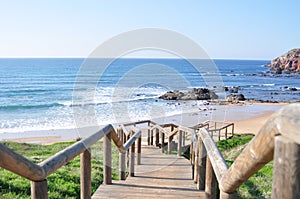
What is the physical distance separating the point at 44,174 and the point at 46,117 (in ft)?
77.7

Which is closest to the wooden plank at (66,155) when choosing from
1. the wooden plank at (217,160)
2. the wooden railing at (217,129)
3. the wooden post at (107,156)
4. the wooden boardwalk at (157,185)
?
the wooden post at (107,156)

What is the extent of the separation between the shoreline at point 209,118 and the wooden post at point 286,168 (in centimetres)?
1275

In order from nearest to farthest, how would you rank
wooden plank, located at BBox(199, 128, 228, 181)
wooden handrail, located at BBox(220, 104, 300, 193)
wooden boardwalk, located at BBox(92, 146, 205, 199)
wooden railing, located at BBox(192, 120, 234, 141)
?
wooden handrail, located at BBox(220, 104, 300, 193) < wooden plank, located at BBox(199, 128, 228, 181) < wooden boardwalk, located at BBox(92, 146, 205, 199) < wooden railing, located at BBox(192, 120, 234, 141)

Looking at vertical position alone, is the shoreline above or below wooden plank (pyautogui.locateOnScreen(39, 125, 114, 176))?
below

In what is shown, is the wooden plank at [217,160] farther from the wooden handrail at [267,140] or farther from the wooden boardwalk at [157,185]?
the wooden boardwalk at [157,185]

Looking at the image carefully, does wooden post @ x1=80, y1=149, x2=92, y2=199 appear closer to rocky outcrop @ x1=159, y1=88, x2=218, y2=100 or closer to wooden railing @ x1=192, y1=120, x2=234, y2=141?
wooden railing @ x1=192, y1=120, x2=234, y2=141

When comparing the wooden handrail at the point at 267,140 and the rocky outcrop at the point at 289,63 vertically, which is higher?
the rocky outcrop at the point at 289,63

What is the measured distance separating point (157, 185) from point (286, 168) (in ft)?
11.0

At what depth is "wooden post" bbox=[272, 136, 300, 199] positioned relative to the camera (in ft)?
2.93

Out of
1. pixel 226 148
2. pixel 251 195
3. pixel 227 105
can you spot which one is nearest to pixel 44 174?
pixel 251 195

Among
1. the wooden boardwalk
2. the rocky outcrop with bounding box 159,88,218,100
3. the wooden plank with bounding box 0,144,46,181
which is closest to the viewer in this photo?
the wooden plank with bounding box 0,144,46,181

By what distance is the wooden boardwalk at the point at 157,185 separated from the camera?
139 inches

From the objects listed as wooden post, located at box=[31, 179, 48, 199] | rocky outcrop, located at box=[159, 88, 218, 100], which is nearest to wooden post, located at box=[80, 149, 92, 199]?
wooden post, located at box=[31, 179, 48, 199]

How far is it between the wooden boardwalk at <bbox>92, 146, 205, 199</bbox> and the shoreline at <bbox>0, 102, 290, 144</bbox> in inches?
345
